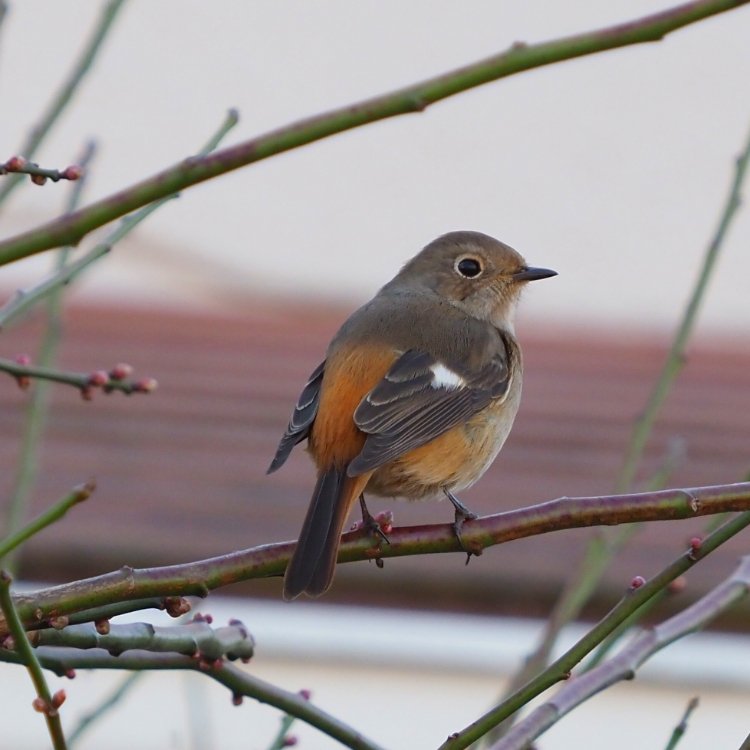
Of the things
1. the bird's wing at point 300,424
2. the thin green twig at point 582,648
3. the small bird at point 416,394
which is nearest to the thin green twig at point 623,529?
the small bird at point 416,394

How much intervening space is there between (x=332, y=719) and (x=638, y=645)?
58cm

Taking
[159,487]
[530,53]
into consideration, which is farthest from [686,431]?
[530,53]

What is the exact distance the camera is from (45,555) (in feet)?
21.0

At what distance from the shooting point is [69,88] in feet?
11.0

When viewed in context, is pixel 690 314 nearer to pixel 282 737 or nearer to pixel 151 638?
pixel 282 737

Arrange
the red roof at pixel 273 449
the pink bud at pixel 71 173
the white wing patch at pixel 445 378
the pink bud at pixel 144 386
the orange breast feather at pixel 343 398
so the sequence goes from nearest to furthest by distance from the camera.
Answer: the pink bud at pixel 71 173 → the pink bud at pixel 144 386 → the orange breast feather at pixel 343 398 → the white wing patch at pixel 445 378 → the red roof at pixel 273 449

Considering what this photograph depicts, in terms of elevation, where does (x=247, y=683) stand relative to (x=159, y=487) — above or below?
below

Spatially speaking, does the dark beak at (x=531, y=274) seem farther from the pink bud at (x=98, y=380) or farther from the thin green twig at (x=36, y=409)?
the pink bud at (x=98, y=380)

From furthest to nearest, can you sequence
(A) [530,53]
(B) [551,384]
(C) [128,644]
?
(B) [551,384] < (C) [128,644] < (A) [530,53]

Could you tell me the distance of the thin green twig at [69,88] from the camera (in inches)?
127

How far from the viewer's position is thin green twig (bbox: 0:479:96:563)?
6.00 ft

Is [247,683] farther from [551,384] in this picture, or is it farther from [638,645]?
[551,384]

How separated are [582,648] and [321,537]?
3.28 feet

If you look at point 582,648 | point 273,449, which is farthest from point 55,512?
point 273,449
